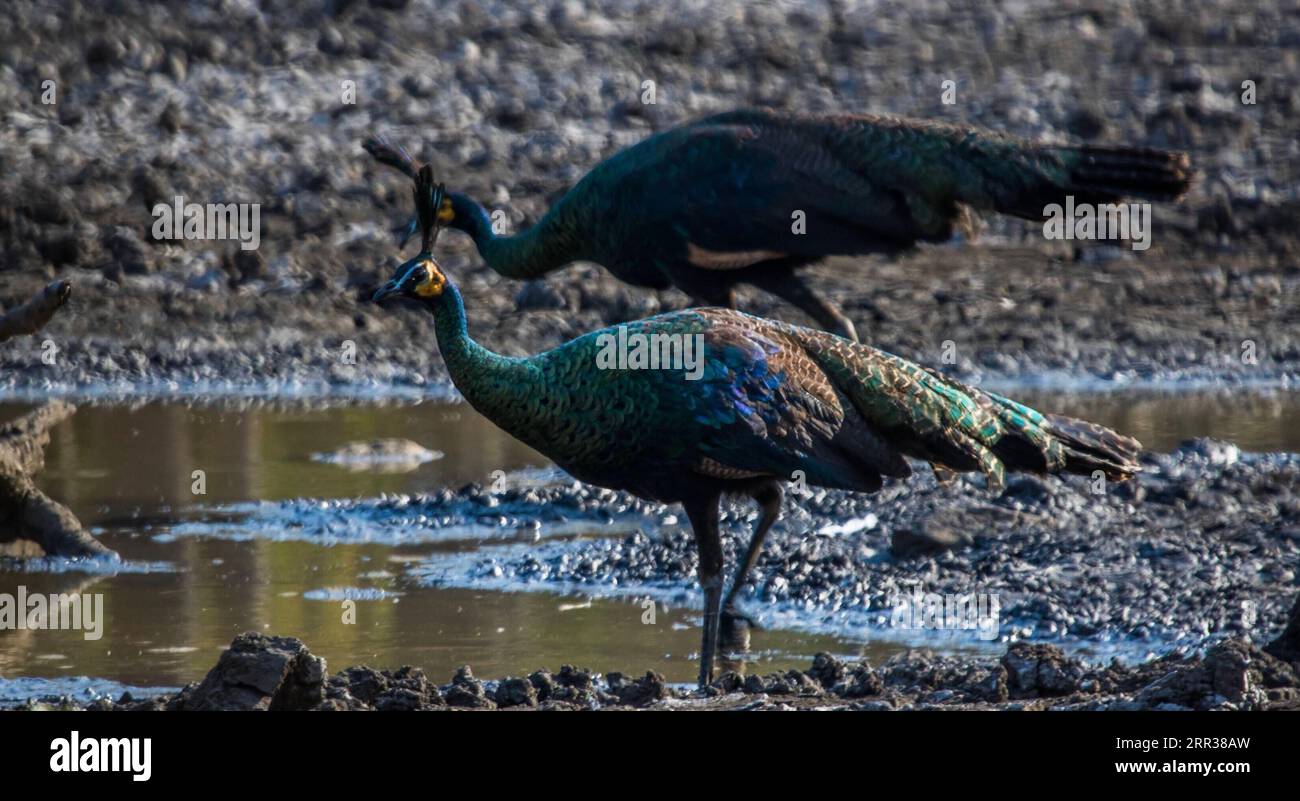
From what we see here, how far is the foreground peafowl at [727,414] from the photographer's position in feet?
24.3

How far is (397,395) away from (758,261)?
3.37 m

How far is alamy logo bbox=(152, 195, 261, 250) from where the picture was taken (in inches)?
593

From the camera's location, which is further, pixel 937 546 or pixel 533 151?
pixel 533 151

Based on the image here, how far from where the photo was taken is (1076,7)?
19.8 m

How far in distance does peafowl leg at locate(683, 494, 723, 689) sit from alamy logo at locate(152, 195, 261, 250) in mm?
7925

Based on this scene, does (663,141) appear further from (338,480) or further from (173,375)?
(173,375)

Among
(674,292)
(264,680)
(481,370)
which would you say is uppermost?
(674,292)

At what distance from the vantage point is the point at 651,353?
7.46m

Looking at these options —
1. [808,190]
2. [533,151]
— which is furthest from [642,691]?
[533,151]

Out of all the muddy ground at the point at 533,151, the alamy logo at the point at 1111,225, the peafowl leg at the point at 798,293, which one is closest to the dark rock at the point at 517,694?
the peafowl leg at the point at 798,293

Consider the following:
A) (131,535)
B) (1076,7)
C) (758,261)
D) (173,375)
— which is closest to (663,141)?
(758,261)

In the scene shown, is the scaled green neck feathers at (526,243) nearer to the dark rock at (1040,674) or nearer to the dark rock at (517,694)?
the dark rock at (517,694)

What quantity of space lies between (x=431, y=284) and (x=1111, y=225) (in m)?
9.14

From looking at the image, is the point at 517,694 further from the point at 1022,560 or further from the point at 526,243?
the point at 526,243
